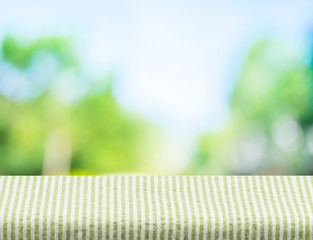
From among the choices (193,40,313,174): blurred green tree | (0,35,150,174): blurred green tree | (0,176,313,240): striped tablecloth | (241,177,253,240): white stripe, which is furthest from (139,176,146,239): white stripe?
(193,40,313,174): blurred green tree

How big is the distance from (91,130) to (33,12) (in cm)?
147

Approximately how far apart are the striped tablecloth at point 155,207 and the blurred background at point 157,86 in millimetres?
6824

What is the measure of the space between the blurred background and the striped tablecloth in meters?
6.82

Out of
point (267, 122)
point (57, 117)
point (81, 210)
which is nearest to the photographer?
point (81, 210)

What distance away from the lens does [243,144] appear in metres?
8.26

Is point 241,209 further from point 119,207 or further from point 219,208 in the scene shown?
point 119,207

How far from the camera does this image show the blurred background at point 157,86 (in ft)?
26.3

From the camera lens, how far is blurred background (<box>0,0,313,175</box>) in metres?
8.02

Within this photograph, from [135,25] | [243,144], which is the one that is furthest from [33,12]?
[243,144]

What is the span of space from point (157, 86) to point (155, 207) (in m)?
7.51

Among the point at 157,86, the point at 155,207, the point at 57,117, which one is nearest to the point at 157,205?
the point at 155,207

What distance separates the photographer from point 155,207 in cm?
79

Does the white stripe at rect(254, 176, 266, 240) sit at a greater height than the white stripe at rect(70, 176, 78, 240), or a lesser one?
lesser

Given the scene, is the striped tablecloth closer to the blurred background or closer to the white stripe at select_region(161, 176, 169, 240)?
the white stripe at select_region(161, 176, 169, 240)
